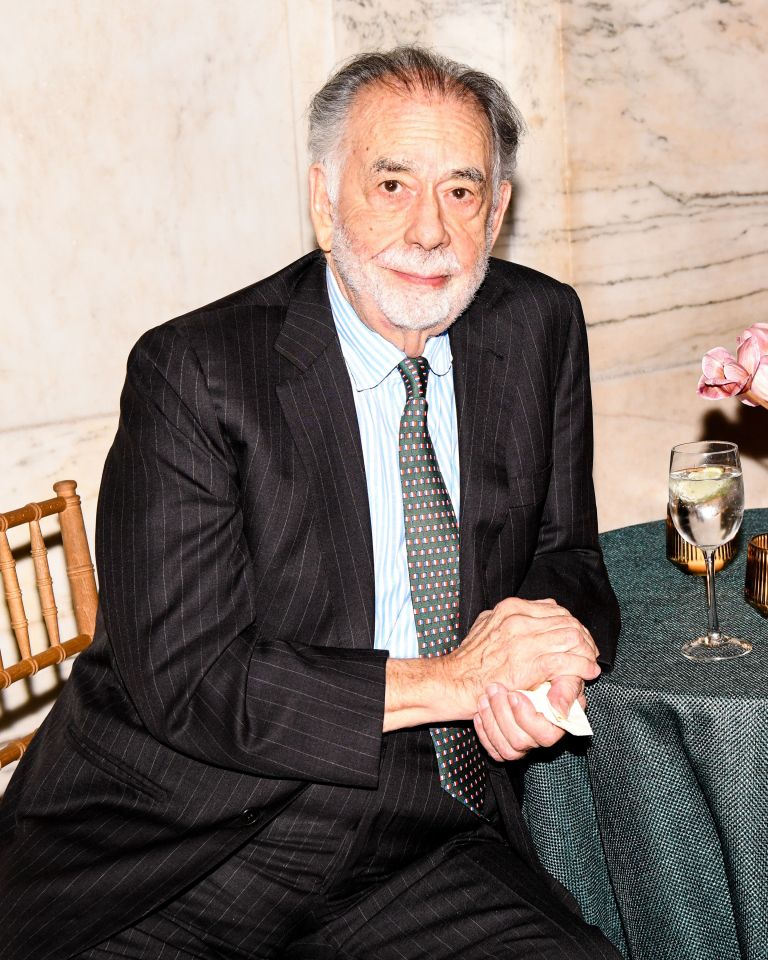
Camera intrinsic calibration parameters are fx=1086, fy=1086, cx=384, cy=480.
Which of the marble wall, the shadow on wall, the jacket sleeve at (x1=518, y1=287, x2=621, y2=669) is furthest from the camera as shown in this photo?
the shadow on wall

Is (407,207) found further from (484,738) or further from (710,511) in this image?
(484,738)

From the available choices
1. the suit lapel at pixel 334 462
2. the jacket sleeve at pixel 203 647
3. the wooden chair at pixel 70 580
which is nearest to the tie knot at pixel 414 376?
the suit lapel at pixel 334 462

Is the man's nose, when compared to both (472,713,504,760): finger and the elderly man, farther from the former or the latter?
(472,713,504,760): finger

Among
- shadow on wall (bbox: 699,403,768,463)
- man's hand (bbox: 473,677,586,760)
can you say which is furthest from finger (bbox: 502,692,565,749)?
shadow on wall (bbox: 699,403,768,463)

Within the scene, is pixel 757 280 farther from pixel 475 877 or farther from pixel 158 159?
pixel 475 877

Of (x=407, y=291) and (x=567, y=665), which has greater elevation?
(x=407, y=291)

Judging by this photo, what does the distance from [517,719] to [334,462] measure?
469 mm

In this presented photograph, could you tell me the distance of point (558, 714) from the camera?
153 centimetres

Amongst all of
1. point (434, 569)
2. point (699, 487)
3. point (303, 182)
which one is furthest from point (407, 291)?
point (303, 182)

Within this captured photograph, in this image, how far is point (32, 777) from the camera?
5.44 ft

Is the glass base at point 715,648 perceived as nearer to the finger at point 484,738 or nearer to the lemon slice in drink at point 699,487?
the lemon slice in drink at point 699,487

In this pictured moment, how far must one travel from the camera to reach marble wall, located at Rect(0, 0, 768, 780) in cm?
264

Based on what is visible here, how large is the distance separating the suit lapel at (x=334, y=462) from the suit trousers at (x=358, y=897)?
0.22 meters

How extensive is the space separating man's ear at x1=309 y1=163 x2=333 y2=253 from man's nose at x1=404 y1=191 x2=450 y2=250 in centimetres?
16
